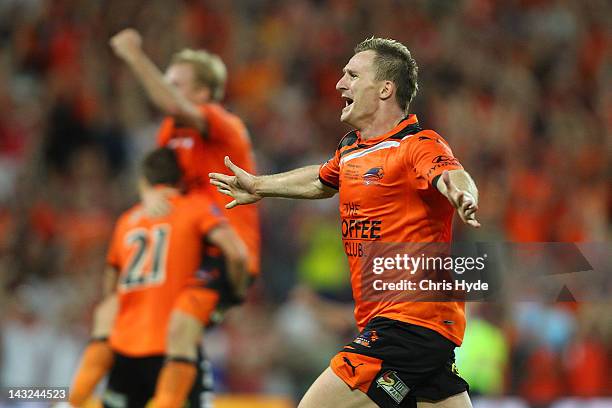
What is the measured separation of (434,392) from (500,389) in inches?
203

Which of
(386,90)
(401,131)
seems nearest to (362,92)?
(386,90)

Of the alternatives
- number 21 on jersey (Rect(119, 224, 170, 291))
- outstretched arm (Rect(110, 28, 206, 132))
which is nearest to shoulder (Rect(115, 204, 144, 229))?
number 21 on jersey (Rect(119, 224, 170, 291))

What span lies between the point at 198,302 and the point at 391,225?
2.49m

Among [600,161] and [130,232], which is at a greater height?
[600,161]

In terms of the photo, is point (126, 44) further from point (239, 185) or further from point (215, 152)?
point (239, 185)

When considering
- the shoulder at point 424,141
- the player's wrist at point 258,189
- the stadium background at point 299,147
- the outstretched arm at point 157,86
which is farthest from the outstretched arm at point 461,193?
the stadium background at point 299,147

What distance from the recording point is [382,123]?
4.55 meters

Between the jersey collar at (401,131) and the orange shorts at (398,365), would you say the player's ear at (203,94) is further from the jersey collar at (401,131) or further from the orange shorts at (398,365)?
the orange shorts at (398,365)

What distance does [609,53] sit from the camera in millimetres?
12992

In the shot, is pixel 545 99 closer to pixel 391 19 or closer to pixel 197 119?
pixel 391 19

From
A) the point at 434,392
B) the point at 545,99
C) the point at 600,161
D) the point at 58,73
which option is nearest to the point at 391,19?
the point at 545,99

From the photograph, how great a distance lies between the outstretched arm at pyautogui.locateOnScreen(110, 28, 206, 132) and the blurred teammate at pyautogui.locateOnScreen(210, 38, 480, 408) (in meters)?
2.27

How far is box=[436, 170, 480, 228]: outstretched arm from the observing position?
362cm

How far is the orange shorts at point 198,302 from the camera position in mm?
6535
